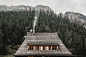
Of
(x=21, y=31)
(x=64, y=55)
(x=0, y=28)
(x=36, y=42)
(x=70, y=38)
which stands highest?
(x=36, y=42)

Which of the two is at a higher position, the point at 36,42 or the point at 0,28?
the point at 36,42

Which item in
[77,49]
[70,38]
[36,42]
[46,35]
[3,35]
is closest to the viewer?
[36,42]

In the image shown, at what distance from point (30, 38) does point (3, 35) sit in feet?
142

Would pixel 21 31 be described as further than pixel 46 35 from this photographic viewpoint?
Yes

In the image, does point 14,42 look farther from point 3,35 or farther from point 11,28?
point 11,28

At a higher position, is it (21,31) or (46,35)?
(46,35)

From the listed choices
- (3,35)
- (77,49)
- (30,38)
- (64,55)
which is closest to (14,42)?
(3,35)

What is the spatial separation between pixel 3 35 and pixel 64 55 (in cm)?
5001

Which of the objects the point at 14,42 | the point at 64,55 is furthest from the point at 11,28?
the point at 64,55

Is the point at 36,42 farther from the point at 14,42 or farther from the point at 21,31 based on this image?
the point at 21,31

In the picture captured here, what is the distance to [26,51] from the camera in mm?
23281

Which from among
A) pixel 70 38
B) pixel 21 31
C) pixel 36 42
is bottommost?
pixel 70 38

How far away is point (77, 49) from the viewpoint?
5812 cm

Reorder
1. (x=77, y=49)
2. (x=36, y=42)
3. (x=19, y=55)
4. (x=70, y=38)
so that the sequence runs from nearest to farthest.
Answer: (x=19, y=55), (x=36, y=42), (x=77, y=49), (x=70, y=38)
